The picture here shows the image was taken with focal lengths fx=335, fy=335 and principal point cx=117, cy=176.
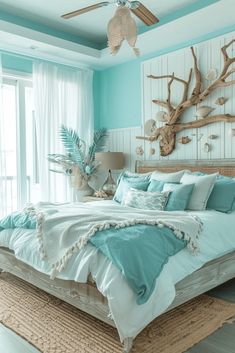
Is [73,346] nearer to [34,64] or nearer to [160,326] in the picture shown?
[160,326]

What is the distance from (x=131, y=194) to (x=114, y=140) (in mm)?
1941

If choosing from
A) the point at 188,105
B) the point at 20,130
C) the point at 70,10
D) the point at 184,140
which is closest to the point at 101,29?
the point at 70,10

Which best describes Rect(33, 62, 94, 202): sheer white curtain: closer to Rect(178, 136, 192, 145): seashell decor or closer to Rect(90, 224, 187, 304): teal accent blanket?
Rect(178, 136, 192, 145): seashell decor

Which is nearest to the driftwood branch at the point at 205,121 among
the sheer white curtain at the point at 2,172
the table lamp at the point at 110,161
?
the table lamp at the point at 110,161

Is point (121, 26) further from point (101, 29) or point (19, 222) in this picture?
point (101, 29)

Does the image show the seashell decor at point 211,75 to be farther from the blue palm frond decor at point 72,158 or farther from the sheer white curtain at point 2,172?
the sheer white curtain at point 2,172

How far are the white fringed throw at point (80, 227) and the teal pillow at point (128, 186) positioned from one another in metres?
0.96

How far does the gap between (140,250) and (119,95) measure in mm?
3569

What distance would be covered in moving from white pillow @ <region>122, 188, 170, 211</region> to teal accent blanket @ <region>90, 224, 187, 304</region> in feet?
2.92

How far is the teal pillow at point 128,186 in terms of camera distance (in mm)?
3821

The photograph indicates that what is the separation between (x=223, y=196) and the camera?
329 cm

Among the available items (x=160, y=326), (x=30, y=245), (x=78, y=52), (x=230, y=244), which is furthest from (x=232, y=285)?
(x=78, y=52)

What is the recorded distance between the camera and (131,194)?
358cm

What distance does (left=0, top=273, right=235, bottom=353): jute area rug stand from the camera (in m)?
2.12
